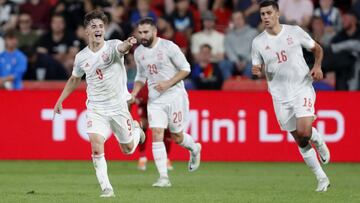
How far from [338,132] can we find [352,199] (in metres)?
7.71

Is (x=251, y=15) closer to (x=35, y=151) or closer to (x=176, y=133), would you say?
(x=35, y=151)

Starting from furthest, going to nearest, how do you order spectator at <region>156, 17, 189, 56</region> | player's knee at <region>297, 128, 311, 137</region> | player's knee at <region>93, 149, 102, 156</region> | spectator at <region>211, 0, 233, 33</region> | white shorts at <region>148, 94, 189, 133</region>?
1. spectator at <region>211, 0, 233, 33</region>
2. spectator at <region>156, 17, 189, 56</region>
3. white shorts at <region>148, 94, 189, 133</region>
4. player's knee at <region>297, 128, 311, 137</region>
5. player's knee at <region>93, 149, 102, 156</region>

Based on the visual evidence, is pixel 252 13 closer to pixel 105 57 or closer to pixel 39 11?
pixel 39 11

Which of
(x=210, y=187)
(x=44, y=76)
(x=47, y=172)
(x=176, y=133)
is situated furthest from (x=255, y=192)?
(x=44, y=76)

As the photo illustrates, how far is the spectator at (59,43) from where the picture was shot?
24234mm

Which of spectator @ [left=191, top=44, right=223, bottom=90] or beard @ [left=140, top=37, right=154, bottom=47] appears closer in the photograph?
beard @ [left=140, top=37, right=154, bottom=47]

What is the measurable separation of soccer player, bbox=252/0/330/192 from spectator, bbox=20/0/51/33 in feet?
38.1

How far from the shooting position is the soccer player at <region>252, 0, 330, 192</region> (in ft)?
48.7

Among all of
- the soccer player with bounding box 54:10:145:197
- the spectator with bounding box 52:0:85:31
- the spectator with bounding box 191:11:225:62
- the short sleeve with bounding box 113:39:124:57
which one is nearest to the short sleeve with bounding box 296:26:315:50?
the soccer player with bounding box 54:10:145:197

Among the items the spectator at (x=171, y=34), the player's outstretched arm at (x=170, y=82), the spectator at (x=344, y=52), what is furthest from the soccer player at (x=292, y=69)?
the spectator at (x=171, y=34)

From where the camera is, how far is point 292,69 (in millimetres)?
14961

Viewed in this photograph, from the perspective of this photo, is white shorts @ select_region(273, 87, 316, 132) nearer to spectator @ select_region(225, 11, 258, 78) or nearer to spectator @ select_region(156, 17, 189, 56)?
spectator @ select_region(156, 17, 189, 56)

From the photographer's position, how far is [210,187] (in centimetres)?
1558

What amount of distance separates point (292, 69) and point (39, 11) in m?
12.1
